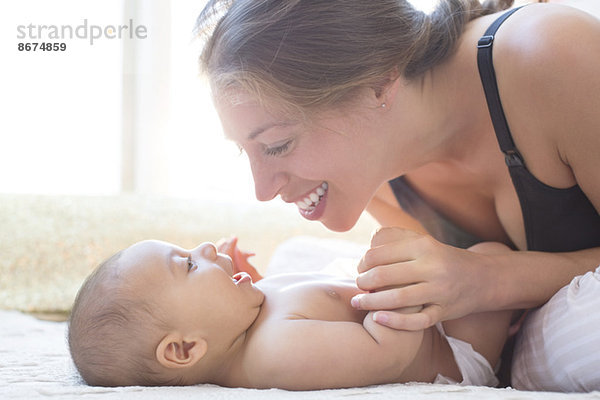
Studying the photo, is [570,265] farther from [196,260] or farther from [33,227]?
[33,227]

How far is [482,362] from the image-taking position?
121cm

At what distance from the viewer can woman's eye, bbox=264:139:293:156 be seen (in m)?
1.27

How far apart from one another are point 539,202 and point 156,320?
30.6 inches

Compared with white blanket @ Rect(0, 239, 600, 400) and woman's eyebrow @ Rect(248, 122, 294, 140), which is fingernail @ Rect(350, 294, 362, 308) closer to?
white blanket @ Rect(0, 239, 600, 400)

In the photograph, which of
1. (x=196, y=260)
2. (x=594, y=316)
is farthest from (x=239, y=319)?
(x=594, y=316)

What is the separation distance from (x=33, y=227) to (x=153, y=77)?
1.41 metres

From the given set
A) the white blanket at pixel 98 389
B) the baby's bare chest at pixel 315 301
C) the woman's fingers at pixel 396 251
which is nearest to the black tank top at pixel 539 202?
the woman's fingers at pixel 396 251

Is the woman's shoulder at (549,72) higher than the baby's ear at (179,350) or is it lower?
higher

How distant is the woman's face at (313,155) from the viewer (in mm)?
1247

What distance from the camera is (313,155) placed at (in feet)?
4.21

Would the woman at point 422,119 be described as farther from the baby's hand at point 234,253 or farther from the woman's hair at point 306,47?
the baby's hand at point 234,253

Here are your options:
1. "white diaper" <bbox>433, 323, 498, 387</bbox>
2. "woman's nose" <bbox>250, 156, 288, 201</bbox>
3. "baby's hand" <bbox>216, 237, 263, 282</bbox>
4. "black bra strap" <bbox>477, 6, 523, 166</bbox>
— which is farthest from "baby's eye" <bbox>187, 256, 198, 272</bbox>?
"black bra strap" <bbox>477, 6, 523, 166</bbox>

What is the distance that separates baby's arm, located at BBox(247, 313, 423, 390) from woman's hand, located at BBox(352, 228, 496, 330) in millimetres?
34

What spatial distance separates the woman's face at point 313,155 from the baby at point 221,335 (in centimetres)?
22
